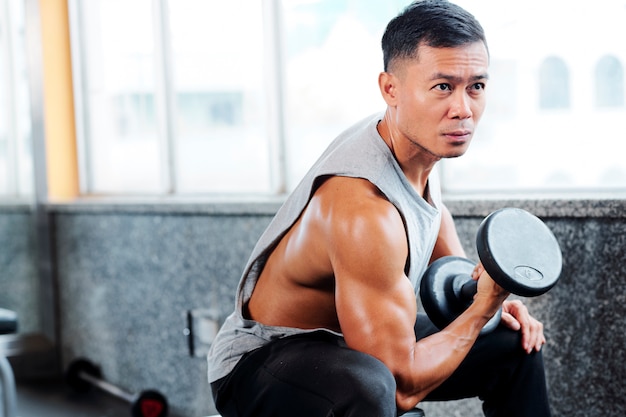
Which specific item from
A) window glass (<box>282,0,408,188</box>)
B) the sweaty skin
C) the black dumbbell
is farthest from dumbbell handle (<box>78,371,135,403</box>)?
the sweaty skin

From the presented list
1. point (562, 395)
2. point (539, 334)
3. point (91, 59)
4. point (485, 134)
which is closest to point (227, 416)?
point (539, 334)

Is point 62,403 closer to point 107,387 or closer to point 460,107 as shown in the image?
point 107,387

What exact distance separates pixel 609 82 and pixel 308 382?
3.21 feet

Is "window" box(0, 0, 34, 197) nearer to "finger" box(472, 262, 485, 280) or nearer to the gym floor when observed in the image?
the gym floor

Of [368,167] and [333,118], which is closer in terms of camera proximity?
[368,167]

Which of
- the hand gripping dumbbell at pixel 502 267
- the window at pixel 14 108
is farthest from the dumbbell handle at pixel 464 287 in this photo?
the window at pixel 14 108

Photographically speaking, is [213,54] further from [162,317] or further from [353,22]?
[162,317]

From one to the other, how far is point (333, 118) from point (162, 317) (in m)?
0.95

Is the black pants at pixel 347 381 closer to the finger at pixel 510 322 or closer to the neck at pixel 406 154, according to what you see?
the finger at pixel 510 322

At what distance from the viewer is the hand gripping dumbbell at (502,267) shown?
3.98ft

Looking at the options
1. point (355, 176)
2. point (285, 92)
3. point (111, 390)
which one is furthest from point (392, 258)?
point (111, 390)

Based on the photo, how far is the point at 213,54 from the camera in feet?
9.00

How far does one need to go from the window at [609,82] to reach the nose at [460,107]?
1.99 ft

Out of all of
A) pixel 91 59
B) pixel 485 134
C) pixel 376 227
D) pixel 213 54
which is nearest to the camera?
pixel 376 227
